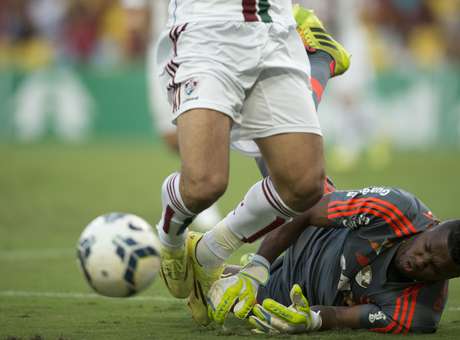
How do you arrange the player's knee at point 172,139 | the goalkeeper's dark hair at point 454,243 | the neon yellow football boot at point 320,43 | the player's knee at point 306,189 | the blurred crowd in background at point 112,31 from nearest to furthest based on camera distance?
1. the goalkeeper's dark hair at point 454,243
2. the player's knee at point 306,189
3. the neon yellow football boot at point 320,43
4. the player's knee at point 172,139
5. the blurred crowd in background at point 112,31

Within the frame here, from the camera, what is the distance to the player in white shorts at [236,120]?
5.09m

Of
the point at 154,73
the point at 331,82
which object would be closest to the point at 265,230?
the point at 154,73

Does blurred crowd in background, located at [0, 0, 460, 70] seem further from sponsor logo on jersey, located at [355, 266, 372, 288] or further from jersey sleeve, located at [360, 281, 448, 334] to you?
jersey sleeve, located at [360, 281, 448, 334]

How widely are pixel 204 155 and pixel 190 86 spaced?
0.41 m

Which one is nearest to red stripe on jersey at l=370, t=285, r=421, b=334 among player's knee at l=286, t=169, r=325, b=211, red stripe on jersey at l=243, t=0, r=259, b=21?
player's knee at l=286, t=169, r=325, b=211

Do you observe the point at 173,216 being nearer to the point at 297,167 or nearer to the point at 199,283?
the point at 199,283

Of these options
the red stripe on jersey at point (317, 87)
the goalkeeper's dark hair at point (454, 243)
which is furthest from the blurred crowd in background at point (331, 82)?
the goalkeeper's dark hair at point (454, 243)

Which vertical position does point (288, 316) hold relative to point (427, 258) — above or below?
below

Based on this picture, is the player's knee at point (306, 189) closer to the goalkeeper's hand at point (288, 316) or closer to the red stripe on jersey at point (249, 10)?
the goalkeeper's hand at point (288, 316)

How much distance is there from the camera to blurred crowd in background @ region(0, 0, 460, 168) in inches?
678

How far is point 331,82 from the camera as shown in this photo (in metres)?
18.4

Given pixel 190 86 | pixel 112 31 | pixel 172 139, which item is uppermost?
A: pixel 190 86

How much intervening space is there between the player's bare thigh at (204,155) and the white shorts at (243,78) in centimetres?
8

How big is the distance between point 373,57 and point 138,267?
16.8 m
